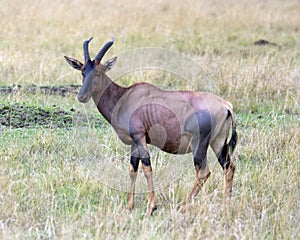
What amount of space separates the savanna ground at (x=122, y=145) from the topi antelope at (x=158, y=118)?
0.39m

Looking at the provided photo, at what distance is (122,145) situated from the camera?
7.64 meters

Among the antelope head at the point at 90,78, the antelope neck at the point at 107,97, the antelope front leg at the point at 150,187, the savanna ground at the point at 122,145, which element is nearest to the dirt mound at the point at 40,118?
the savanna ground at the point at 122,145

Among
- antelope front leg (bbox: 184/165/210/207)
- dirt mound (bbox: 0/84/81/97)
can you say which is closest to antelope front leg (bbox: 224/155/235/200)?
antelope front leg (bbox: 184/165/210/207)

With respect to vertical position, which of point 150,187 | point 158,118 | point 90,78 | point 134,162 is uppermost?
point 90,78

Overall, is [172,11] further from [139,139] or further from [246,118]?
[139,139]

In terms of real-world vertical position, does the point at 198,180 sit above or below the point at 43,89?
above

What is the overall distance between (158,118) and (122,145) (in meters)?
1.71

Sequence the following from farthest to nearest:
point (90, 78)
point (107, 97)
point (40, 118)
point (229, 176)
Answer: point (40, 118) < point (229, 176) < point (107, 97) < point (90, 78)

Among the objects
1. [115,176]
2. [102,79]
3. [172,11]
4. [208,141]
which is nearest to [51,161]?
[115,176]

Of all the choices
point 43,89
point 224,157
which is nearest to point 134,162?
point 224,157

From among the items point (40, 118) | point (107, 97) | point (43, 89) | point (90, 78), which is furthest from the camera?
point (43, 89)

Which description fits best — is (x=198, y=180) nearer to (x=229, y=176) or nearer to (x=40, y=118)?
(x=229, y=176)

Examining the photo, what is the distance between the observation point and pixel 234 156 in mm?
7453

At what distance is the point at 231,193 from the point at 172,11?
10.8m
